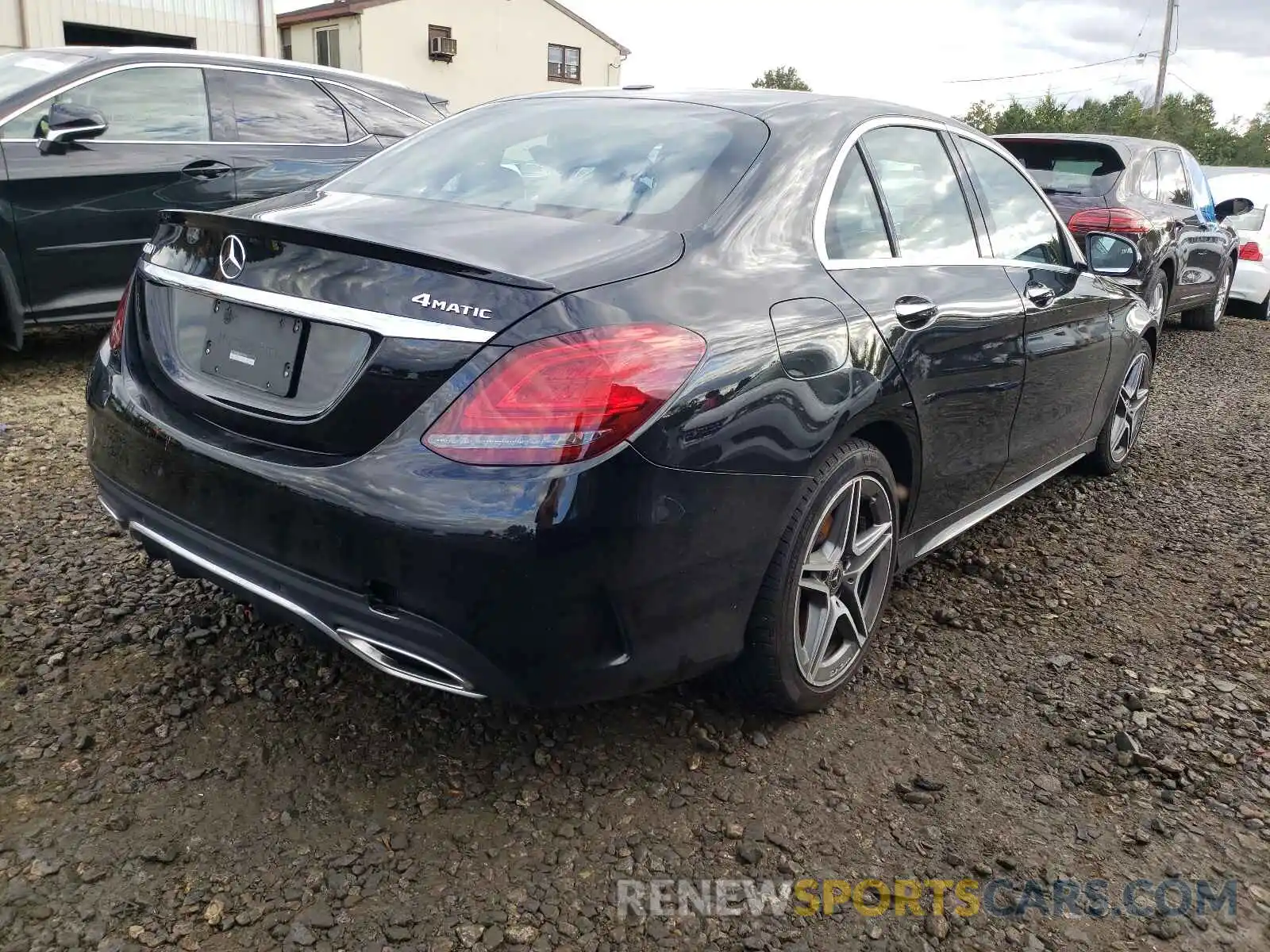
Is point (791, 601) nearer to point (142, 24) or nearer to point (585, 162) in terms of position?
point (585, 162)

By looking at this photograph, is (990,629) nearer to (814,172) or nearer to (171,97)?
(814,172)

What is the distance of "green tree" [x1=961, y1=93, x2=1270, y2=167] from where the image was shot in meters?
39.9

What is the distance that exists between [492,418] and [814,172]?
1234 millimetres

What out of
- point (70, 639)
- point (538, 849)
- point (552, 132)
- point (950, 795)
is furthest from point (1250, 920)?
point (70, 639)

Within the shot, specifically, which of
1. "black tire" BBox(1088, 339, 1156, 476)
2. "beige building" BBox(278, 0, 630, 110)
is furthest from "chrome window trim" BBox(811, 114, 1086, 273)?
"beige building" BBox(278, 0, 630, 110)

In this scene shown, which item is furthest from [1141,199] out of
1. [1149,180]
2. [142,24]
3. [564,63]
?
[564,63]

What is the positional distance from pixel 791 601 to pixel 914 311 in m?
0.90

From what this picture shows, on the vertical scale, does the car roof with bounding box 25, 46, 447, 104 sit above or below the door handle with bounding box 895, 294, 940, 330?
above

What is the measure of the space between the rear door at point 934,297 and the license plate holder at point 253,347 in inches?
52.0

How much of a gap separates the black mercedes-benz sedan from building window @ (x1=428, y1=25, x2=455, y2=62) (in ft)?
105

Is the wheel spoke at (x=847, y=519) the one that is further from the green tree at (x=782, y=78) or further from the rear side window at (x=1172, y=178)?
the green tree at (x=782, y=78)

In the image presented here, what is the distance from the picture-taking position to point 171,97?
5.67 meters

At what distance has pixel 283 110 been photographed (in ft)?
20.0

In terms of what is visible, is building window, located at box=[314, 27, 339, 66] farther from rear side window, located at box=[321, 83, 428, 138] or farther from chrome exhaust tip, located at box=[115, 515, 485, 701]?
chrome exhaust tip, located at box=[115, 515, 485, 701]
